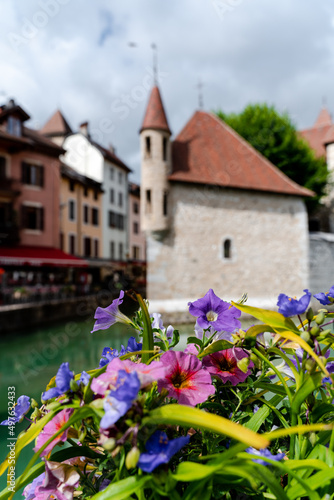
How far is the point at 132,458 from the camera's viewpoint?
51cm

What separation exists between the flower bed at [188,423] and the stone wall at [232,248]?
12967mm

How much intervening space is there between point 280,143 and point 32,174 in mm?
12213

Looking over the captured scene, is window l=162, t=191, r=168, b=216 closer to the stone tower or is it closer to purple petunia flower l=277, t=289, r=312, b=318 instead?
the stone tower

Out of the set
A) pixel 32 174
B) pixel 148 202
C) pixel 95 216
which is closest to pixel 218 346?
pixel 148 202

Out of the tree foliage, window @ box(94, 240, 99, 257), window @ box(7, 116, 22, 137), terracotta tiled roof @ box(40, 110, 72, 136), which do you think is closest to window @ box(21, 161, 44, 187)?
window @ box(7, 116, 22, 137)

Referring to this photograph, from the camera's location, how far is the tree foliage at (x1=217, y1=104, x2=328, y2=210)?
62.7 feet

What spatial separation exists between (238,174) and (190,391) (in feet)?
50.9

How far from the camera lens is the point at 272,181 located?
15.9 meters

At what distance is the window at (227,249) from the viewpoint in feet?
49.1

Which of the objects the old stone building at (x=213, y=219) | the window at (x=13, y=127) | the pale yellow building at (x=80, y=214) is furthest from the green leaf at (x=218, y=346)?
the pale yellow building at (x=80, y=214)

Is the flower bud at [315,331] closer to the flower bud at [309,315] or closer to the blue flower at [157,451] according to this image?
the flower bud at [309,315]

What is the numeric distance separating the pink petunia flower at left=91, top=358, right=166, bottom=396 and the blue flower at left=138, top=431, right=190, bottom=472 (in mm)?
77

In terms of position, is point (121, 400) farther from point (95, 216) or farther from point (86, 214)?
point (95, 216)

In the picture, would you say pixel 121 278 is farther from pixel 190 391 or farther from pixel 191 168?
pixel 190 391
